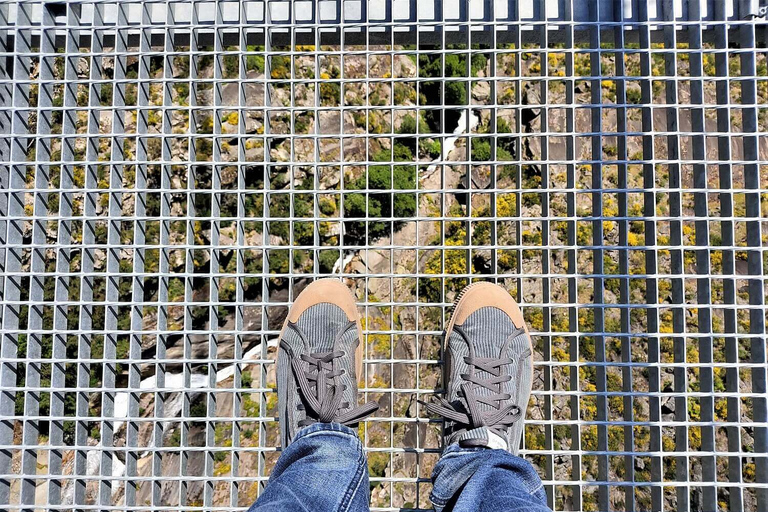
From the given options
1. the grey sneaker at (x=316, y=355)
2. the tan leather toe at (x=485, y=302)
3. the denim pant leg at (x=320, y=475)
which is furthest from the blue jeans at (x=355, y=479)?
the tan leather toe at (x=485, y=302)

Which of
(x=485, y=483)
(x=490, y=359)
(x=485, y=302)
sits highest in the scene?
(x=485, y=302)

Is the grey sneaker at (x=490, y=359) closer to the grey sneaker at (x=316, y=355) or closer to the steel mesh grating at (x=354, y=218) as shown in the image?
the steel mesh grating at (x=354, y=218)

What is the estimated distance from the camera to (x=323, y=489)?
1.44 metres

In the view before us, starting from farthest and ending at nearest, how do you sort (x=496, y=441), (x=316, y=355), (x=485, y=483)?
1. (x=316, y=355)
2. (x=496, y=441)
3. (x=485, y=483)

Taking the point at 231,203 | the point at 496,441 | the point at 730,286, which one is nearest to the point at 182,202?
the point at 231,203

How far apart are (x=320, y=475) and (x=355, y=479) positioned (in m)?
0.11

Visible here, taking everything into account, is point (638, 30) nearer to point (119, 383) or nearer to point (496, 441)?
point (496, 441)

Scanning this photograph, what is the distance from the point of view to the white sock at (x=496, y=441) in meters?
1.64

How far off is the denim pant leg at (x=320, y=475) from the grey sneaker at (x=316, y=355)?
109 mm

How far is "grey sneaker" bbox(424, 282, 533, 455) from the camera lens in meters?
1.78

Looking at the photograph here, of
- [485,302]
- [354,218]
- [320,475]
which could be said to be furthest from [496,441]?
[354,218]

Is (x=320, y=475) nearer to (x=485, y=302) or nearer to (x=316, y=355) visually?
(x=316, y=355)

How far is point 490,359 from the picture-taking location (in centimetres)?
180

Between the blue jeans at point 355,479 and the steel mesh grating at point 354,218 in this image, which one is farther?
the steel mesh grating at point 354,218
